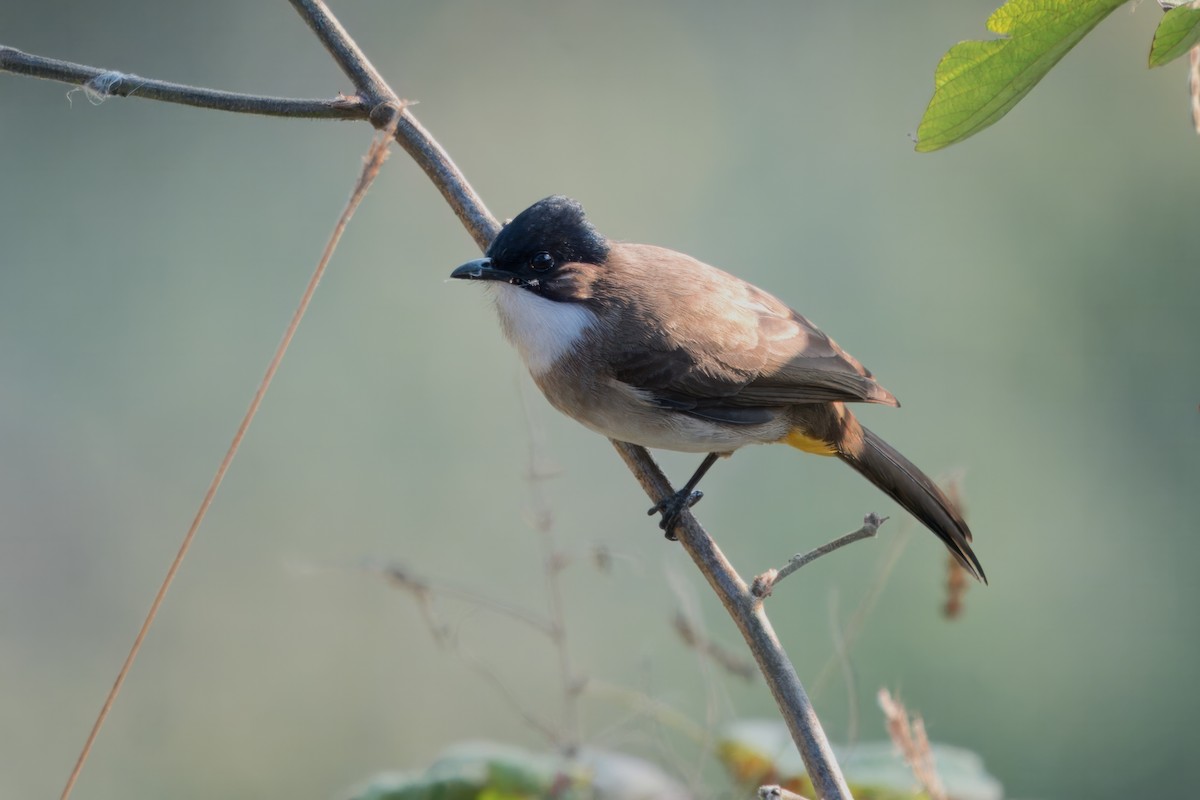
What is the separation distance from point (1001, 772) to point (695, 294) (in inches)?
100

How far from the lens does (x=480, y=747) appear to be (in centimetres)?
191

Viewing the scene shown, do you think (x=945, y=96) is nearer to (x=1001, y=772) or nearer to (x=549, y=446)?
(x=549, y=446)

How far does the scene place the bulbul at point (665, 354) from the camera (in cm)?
208

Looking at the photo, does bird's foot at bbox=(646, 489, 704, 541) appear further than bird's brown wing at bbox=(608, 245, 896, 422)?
No

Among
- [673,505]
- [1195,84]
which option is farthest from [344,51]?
[1195,84]

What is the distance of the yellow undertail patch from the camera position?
2.28 meters

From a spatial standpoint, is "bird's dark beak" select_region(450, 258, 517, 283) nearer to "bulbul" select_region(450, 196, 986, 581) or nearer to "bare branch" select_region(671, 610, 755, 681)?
"bulbul" select_region(450, 196, 986, 581)

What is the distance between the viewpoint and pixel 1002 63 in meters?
1.03

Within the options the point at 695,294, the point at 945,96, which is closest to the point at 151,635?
the point at 695,294

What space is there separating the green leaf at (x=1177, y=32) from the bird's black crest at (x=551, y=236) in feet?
3.88

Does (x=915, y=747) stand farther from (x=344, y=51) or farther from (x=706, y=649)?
(x=344, y=51)

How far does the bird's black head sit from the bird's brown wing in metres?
0.10

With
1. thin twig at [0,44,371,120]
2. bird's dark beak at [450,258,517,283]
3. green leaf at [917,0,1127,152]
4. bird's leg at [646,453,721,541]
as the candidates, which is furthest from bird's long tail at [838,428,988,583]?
thin twig at [0,44,371,120]

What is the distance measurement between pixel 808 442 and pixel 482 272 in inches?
30.5
